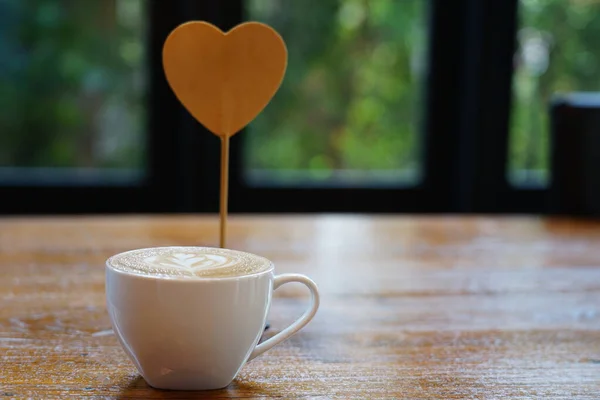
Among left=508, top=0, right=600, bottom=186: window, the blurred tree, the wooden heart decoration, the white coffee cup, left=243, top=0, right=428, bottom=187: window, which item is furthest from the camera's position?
left=508, top=0, right=600, bottom=186: window

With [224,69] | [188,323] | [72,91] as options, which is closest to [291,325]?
[188,323]

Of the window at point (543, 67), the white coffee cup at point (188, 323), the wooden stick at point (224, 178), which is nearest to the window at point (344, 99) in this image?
the window at point (543, 67)

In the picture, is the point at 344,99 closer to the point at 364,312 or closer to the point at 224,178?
the point at 364,312

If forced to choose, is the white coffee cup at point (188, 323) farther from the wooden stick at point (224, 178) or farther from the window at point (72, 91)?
the window at point (72, 91)

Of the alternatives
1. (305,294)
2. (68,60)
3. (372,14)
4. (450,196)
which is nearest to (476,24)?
(372,14)

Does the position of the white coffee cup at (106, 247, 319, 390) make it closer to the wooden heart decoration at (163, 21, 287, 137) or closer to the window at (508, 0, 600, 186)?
the wooden heart decoration at (163, 21, 287, 137)

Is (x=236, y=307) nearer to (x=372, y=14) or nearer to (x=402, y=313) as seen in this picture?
(x=402, y=313)

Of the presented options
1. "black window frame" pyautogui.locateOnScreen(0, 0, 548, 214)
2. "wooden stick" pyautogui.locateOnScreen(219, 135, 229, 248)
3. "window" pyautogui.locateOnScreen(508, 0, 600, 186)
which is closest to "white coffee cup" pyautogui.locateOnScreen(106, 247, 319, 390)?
"wooden stick" pyautogui.locateOnScreen(219, 135, 229, 248)
